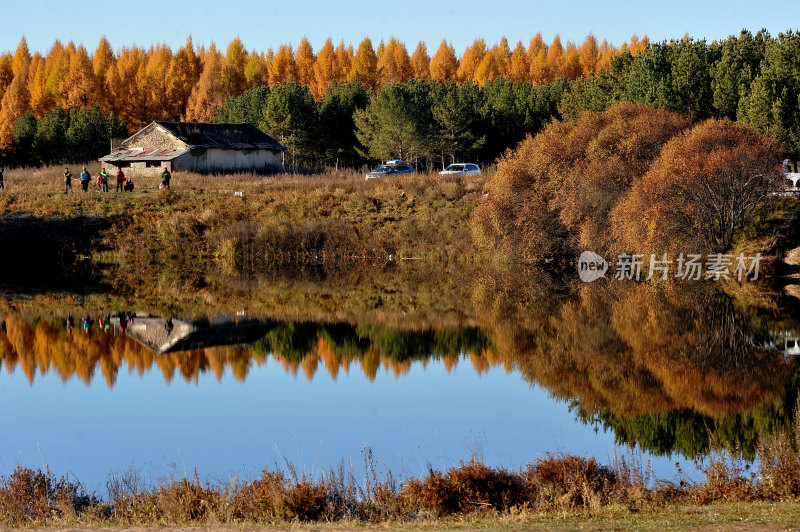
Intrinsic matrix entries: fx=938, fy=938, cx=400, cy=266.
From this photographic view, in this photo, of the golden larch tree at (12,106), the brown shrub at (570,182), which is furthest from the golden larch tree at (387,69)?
the brown shrub at (570,182)

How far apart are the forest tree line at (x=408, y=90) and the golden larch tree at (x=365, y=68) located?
20 centimetres

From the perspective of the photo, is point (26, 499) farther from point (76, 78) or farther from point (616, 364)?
point (76, 78)

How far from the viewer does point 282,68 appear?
142 meters

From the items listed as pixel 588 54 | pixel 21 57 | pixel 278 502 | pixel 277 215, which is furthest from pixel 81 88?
pixel 278 502

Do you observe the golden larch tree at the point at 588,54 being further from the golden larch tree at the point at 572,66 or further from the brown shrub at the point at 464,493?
the brown shrub at the point at 464,493

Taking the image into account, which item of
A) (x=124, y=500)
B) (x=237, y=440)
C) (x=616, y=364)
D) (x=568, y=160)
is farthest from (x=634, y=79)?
(x=124, y=500)

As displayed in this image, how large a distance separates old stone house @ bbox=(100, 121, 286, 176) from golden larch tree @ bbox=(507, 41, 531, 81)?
6973 centimetres

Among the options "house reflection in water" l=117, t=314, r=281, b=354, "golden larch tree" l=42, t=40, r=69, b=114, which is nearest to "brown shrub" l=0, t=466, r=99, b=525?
"house reflection in water" l=117, t=314, r=281, b=354

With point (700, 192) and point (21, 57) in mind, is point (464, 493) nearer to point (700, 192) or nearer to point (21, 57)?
point (700, 192)

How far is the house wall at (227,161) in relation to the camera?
73375 mm

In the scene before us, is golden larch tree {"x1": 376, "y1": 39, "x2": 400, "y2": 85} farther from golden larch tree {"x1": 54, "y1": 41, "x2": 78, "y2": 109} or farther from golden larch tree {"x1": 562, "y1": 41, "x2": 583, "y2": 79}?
golden larch tree {"x1": 54, "y1": 41, "x2": 78, "y2": 109}

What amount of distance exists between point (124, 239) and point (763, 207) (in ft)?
120

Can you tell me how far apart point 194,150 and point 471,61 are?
8609 cm

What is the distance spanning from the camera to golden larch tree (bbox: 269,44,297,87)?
139m
